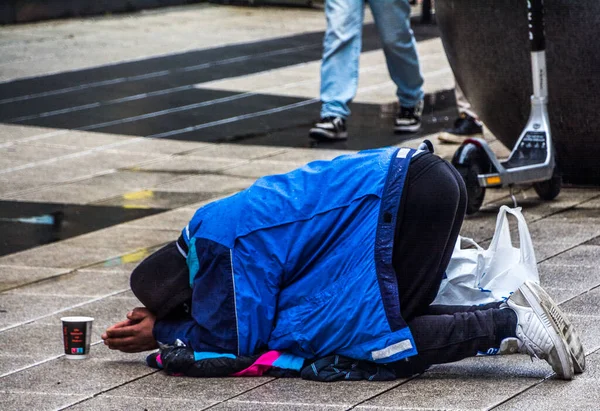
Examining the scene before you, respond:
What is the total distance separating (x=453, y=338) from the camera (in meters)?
3.61

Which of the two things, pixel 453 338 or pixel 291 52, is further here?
pixel 291 52

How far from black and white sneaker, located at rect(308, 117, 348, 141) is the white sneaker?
420 centimetres

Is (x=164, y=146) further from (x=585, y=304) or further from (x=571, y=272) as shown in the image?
(x=585, y=304)

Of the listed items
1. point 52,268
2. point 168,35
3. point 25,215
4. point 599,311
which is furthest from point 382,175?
point 168,35

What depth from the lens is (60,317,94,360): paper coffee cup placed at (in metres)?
3.91

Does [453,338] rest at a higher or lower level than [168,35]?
higher

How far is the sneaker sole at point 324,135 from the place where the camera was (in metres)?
7.73

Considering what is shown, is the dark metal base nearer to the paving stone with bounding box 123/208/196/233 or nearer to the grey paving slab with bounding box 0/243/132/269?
the paving stone with bounding box 123/208/196/233

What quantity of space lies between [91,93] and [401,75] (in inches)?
101

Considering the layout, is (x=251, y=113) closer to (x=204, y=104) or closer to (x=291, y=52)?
(x=204, y=104)

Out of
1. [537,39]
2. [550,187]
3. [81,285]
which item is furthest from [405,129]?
[81,285]

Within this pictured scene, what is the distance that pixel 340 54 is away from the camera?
7715mm

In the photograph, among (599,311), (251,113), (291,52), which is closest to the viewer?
(599,311)

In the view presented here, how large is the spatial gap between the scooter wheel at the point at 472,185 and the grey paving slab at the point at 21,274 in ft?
5.83
